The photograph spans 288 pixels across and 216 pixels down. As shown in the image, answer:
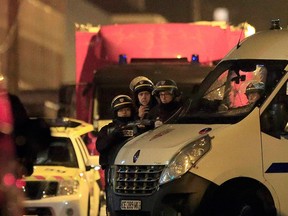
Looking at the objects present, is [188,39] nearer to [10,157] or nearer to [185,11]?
[185,11]

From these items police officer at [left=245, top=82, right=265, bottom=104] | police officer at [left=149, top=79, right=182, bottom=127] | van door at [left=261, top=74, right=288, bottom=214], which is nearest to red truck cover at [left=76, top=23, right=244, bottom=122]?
police officer at [left=149, top=79, right=182, bottom=127]

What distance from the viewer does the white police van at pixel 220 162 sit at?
8.39 metres

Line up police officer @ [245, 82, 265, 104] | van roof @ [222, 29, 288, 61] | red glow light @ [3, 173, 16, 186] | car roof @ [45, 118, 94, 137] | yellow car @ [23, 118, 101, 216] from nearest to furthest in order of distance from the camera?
red glow light @ [3, 173, 16, 186] < police officer @ [245, 82, 265, 104] < van roof @ [222, 29, 288, 61] < yellow car @ [23, 118, 101, 216] < car roof @ [45, 118, 94, 137]

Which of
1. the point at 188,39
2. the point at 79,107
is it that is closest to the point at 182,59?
the point at 188,39

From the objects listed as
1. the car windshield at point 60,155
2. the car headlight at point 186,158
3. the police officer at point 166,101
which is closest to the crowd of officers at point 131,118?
the police officer at point 166,101

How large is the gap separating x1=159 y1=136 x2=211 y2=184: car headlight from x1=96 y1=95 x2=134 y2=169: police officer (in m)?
1.55

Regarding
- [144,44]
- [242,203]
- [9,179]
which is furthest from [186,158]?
[144,44]

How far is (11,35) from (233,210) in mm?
18668

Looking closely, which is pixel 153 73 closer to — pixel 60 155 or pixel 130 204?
pixel 60 155

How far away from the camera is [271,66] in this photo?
9.00m

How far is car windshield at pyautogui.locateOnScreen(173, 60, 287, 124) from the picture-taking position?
8805mm

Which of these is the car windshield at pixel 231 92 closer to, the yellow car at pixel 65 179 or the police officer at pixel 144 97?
the police officer at pixel 144 97

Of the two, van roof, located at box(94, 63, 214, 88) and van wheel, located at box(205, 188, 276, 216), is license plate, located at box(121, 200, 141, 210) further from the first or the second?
van roof, located at box(94, 63, 214, 88)

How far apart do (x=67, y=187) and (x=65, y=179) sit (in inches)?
4.6
